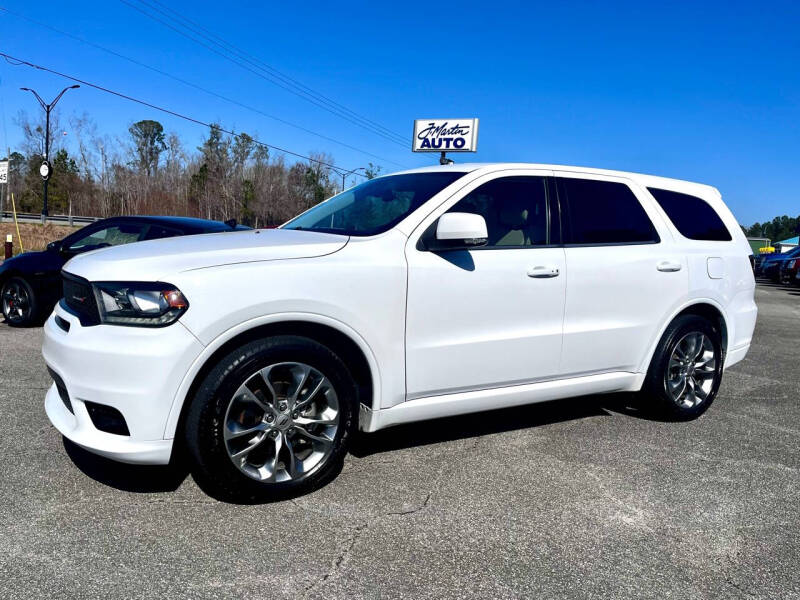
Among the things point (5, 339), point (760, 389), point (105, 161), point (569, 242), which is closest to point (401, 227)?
point (569, 242)

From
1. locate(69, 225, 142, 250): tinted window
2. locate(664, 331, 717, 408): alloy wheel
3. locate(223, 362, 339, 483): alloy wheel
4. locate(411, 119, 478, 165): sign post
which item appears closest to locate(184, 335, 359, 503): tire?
locate(223, 362, 339, 483): alloy wheel

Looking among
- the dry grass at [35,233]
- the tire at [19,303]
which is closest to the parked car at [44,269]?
the tire at [19,303]

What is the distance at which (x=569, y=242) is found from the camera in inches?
158

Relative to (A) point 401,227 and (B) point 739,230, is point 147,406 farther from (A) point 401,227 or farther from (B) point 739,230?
(B) point 739,230

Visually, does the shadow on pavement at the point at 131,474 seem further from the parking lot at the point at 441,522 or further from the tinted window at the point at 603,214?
the tinted window at the point at 603,214

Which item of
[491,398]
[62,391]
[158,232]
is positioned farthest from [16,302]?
[491,398]

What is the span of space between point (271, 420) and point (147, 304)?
2.63 ft

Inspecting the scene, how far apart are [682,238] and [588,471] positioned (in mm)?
1982

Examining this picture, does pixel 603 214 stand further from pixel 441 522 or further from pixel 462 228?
pixel 441 522

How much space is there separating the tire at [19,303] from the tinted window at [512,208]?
245 inches

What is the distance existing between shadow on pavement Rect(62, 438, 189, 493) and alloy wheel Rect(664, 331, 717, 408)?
3373 mm

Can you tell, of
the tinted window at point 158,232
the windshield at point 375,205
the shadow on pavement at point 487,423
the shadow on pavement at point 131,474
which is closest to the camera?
the shadow on pavement at point 131,474

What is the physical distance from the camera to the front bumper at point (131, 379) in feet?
8.96

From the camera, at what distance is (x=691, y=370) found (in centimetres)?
470
